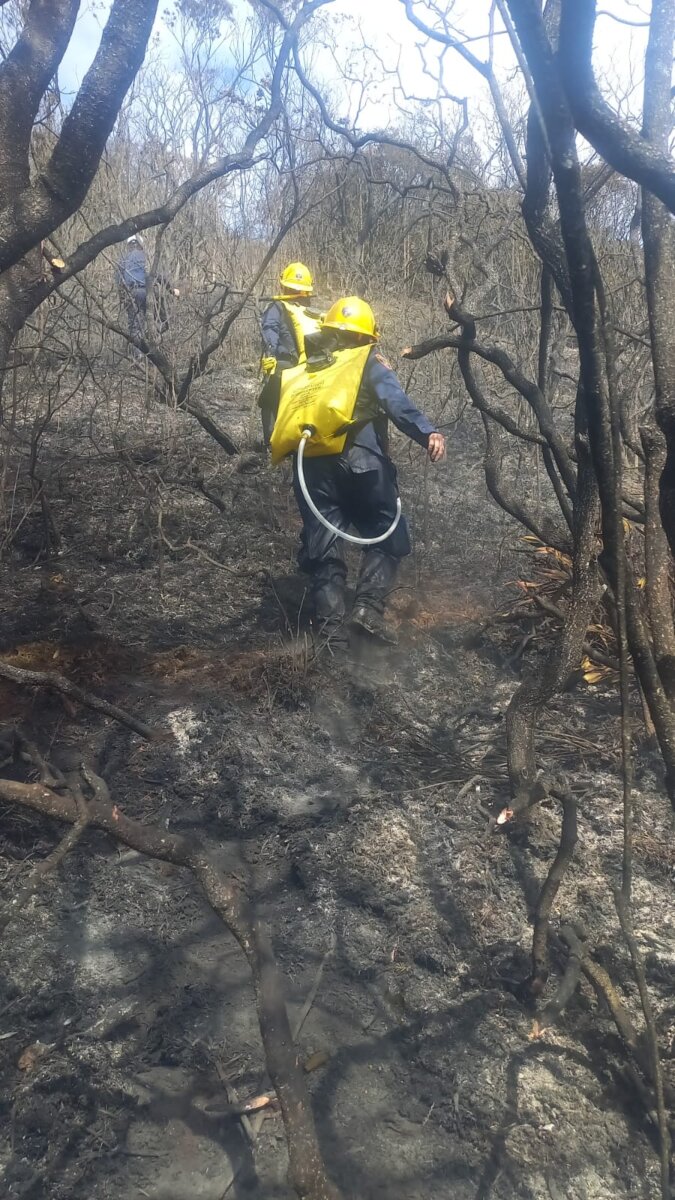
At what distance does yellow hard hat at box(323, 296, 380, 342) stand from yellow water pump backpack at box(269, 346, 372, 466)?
126 millimetres

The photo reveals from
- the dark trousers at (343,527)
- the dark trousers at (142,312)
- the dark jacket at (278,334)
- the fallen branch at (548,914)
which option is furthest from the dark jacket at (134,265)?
the fallen branch at (548,914)

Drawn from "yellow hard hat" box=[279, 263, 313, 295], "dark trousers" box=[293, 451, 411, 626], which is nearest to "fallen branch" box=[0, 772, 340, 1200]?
"dark trousers" box=[293, 451, 411, 626]

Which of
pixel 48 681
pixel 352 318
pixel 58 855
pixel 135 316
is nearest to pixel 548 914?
pixel 58 855

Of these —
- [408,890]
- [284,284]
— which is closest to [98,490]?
[284,284]

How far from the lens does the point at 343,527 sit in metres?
4.86

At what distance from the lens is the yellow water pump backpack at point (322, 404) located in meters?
4.38

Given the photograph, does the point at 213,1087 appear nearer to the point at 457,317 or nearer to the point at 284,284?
the point at 457,317

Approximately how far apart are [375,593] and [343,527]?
1.67 feet

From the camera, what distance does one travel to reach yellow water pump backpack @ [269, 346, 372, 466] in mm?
4383

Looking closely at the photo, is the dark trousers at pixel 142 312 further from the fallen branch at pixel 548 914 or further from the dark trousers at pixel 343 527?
the fallen branch at pixel 548 914

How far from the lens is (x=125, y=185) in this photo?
9.03 m

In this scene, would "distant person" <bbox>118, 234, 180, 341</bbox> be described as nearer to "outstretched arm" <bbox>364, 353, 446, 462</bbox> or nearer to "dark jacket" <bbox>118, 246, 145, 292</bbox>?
"dark jacket" <bbox>118, 246, 145, 292</bbox>

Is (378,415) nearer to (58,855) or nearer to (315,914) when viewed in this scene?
(315,914)

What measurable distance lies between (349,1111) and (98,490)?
4.67 meters
